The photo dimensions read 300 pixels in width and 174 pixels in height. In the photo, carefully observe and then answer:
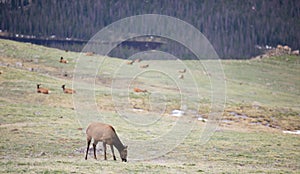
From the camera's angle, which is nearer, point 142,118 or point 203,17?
point 142,118

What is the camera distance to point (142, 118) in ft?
117

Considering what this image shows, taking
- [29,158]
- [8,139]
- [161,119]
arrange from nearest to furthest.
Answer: [29,158]
[8,139]
[161,119]

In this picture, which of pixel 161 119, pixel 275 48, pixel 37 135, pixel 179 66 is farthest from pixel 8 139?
pixel 275 48

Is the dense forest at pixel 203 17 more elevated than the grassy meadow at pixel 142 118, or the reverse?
the dense forest at pixel 203 17

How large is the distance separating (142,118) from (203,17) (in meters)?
77.1

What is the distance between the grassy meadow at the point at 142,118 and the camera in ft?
68.1

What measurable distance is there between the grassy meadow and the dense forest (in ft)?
91.4

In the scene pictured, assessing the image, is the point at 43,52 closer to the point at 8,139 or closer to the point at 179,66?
the point at 179,66

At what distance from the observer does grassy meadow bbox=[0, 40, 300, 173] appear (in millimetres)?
20750

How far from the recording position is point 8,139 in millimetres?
23656

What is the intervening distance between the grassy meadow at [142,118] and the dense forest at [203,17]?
2786cm

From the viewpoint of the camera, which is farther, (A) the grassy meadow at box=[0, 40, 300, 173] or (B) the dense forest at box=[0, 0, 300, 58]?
(B) the dense forest at box=[0, 0, 300, 58]

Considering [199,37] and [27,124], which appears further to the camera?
[199,37]

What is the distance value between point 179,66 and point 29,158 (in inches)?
2057
